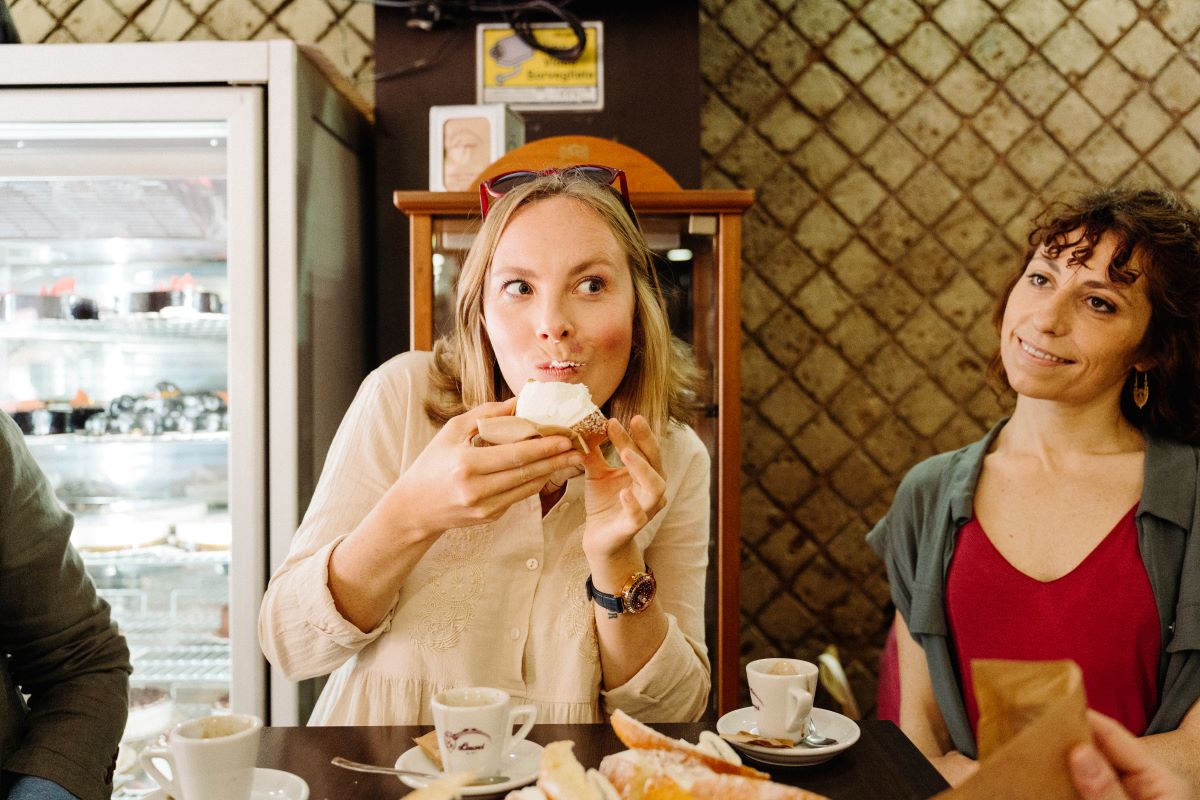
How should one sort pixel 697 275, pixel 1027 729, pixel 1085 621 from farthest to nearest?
pixel 697 275, pixel 1085 621, pixel 1027 729

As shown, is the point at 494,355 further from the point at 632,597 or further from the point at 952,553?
the point at 952,553

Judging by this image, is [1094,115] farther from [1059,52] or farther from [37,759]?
[37,759]

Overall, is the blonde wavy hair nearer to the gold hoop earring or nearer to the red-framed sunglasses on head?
the red-framed sunglasses on head

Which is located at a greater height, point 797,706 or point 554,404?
point 554,404

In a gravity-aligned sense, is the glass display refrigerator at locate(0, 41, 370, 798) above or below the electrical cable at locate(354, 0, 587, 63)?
below

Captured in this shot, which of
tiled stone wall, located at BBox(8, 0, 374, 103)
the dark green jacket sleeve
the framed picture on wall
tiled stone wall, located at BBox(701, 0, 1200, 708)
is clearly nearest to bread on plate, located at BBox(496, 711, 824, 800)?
the dark green jacket sleeve

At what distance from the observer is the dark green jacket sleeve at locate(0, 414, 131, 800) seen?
3.47 feet

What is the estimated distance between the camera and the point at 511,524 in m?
1.28

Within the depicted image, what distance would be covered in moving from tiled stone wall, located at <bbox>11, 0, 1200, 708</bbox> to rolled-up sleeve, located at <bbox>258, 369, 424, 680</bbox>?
1619mm

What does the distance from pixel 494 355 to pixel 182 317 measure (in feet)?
4.18

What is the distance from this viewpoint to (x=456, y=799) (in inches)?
28.6

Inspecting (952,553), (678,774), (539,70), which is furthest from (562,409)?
(539,70)

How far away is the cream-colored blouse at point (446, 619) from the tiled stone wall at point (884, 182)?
1.52 meters

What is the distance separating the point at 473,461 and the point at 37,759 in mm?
611
